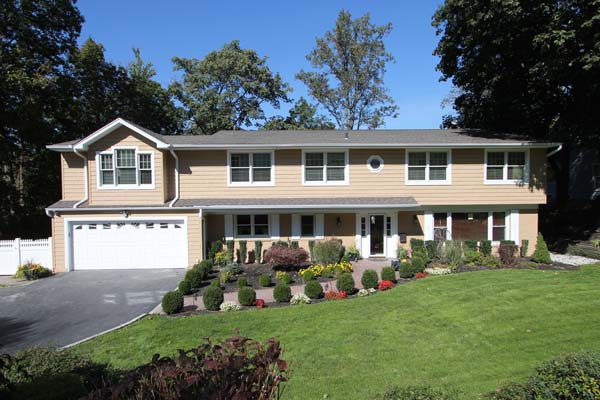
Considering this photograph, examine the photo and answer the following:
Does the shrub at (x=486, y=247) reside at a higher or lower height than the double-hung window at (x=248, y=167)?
lower

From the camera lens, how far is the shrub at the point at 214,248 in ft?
53.5

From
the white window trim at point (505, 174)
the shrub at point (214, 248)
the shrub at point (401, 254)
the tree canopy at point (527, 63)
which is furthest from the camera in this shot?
the white window trim at point (505, 174)

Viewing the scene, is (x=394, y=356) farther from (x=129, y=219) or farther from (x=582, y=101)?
(x=582, y=101)

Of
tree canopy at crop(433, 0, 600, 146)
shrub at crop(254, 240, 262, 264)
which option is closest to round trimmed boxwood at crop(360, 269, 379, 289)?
shrub at crop(254, 240, 262, 264)

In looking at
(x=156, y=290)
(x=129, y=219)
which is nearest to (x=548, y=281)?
(x=156, y=290)

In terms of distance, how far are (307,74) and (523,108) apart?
65.8ft

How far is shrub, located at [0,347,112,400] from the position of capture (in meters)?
3.96

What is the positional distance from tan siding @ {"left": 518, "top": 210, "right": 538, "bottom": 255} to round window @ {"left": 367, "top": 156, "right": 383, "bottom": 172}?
7304 millimetres

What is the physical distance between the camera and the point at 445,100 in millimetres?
38500

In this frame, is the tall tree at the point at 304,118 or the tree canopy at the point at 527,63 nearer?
the tree canopy at the point at 527,63

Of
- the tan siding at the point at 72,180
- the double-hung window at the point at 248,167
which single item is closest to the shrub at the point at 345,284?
the double-hung window at the point at 248,167

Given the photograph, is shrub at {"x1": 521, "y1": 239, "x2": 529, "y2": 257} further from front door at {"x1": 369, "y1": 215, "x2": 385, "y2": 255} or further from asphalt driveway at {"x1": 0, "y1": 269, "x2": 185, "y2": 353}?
asphalt driveway at {"x1": 0, "y1": 269, "x2": 185, "y2": 353}

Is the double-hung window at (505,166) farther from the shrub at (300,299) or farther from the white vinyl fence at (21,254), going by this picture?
the white vinyl fence at (21,254)

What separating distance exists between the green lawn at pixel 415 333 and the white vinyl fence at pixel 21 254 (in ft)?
30.7
